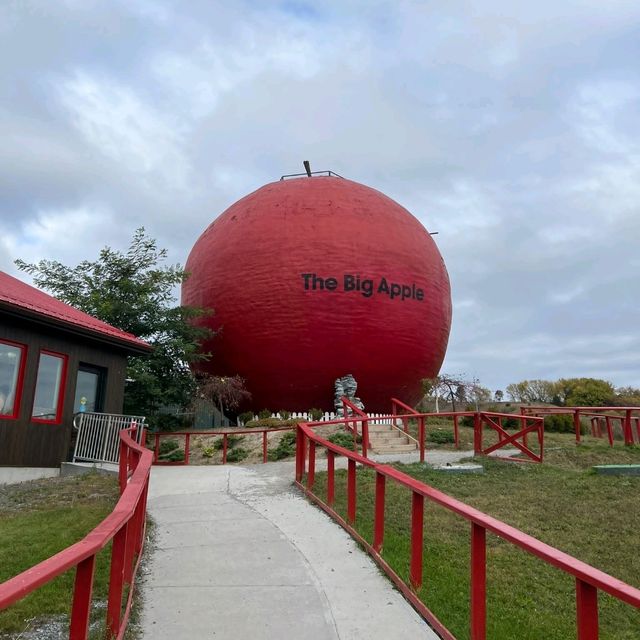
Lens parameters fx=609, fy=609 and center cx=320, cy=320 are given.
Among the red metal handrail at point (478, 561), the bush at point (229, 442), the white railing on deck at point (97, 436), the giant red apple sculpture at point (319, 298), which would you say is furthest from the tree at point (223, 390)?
the red metal handrail at point (478, 561)

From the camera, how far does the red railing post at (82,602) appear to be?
2.39 meters

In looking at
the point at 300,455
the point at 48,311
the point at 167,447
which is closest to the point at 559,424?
the point at 167,447

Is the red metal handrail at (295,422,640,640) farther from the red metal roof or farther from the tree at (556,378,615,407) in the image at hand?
the tree at (556,378,615,407)

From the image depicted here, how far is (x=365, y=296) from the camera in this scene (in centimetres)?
1866

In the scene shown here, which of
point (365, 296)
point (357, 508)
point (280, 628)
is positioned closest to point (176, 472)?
point (357, 508)

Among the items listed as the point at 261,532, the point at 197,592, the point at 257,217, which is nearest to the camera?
the point at 197,592

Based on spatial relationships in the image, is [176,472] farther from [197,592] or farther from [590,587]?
[590,587]

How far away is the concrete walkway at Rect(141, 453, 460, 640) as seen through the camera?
141 inches

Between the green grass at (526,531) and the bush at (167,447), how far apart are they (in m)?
7.06

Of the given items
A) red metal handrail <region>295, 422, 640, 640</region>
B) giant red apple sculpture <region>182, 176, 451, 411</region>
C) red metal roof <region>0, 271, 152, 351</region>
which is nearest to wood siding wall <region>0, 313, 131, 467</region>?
red metal roof <region>0, 271, 152, 351</region>

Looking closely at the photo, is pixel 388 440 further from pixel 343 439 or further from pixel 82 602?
pixel 82 602

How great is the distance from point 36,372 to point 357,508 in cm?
625

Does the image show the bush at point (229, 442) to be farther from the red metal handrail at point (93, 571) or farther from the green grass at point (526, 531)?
the red metal handrail at point (93, 571)

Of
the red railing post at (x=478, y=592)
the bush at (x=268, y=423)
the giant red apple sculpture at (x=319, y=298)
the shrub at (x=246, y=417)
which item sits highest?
the giant red apple sculpture at (x=319, y=298)
